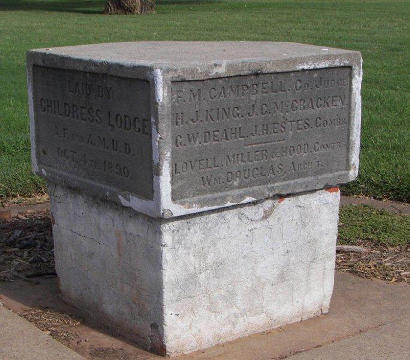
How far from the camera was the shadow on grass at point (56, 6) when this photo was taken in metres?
26.7

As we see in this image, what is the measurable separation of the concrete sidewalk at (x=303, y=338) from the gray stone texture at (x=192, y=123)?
68 centimetres

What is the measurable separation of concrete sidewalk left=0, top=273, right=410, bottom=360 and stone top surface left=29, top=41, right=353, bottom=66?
1280mm

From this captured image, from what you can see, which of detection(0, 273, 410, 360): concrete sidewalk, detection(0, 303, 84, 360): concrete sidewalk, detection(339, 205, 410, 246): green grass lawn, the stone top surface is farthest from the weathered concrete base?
detection(339, 205, 410, 246): green grass lawn

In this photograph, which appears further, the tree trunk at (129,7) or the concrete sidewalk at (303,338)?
the tree trunk at (129,7)

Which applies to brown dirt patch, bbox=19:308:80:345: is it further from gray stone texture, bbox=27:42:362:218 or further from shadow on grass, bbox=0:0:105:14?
shadow on grass, bbox=0:0:105:14

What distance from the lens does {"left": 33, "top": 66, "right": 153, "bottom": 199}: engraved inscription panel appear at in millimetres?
3588

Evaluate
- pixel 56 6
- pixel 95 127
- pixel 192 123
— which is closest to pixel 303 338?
pixel 192 123

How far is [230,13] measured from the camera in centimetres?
2381

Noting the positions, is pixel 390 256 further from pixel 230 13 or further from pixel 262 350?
pixel 230 13

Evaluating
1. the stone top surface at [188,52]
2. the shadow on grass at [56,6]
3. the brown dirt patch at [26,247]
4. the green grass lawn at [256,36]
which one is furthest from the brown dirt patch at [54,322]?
the shadow on grass at [56,6]

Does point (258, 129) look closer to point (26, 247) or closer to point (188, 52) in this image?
point (188, 52)

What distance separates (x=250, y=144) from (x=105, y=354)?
113 cm

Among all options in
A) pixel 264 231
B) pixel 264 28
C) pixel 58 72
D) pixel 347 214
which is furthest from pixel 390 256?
pixel 264 28

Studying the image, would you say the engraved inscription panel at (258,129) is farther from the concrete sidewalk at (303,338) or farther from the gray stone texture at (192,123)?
the concrete sidewalk at (303,338)
